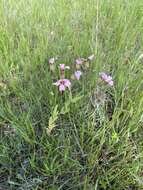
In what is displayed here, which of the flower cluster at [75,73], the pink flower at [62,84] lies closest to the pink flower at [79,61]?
the flower cluster at [75,73]

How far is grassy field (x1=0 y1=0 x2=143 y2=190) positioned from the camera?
1076 mm

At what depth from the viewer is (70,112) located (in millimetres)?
1156

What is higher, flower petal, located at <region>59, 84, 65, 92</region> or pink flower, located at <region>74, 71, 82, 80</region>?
pink flower, located at <region>74, 71, 82, 80</region>

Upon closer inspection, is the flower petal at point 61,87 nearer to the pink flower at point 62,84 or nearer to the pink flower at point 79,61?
the pink flower at point 62,84

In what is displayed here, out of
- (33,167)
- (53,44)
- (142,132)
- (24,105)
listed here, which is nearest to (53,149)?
(33,167)

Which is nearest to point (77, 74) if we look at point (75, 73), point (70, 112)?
point (75, 73)

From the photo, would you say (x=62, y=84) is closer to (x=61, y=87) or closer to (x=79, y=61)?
(x=61, y=87)

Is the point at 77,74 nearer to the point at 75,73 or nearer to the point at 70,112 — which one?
the point at 75,73

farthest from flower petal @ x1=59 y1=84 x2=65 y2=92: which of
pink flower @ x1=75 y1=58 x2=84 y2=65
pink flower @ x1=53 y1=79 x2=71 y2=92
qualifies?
pink flower @ x1=75 y1=58 x2=84 y2=65

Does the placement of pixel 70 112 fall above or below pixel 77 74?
below

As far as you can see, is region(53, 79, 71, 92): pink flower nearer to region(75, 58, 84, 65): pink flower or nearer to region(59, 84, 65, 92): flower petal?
region(59, 84, 65, 92): flower petal

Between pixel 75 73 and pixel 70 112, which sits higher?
pixel 75 73

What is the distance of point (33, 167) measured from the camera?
1081mm

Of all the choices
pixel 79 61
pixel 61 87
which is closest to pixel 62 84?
pixel 61 87
